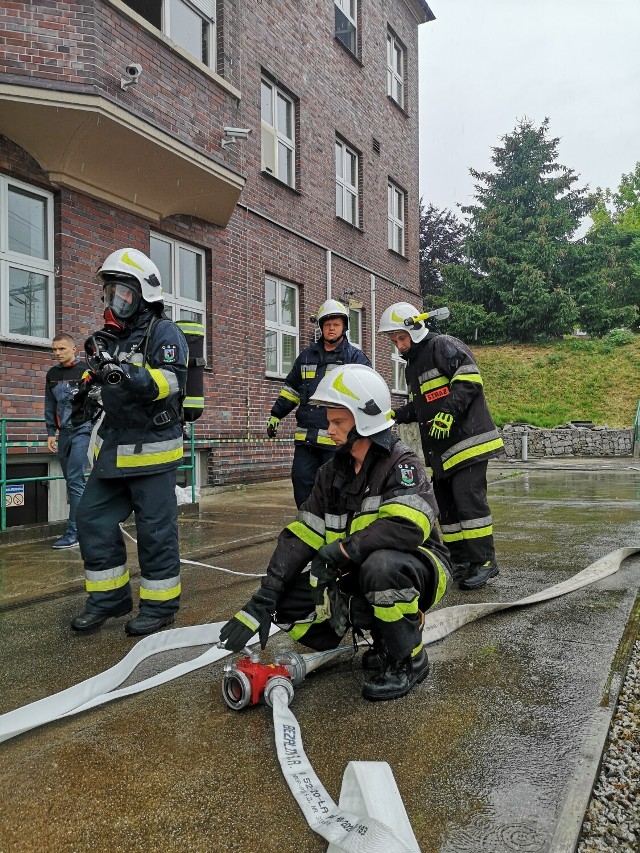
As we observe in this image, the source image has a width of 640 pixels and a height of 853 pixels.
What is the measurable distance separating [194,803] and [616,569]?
3.72 metres

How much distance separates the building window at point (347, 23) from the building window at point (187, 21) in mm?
4924

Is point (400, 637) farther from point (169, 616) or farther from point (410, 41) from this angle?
point (410, 41)

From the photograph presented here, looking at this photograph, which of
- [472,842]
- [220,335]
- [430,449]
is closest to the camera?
[472,842]

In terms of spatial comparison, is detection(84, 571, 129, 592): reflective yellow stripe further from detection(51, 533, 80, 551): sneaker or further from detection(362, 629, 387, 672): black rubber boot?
detection(51, 533, 80, 551): sneaker

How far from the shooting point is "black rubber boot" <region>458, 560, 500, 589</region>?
4520 millimetres

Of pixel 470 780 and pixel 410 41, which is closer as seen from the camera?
pixel 470 780

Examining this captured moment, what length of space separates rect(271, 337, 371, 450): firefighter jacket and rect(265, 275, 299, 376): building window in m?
5.85

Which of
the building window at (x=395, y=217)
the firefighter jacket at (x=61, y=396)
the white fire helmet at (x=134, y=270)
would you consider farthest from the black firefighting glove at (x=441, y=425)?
the building window at (x=395, y=217)

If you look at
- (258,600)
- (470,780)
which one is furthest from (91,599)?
(470,780)

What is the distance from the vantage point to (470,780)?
6.83 ft

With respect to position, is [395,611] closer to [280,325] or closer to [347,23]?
[280,325]

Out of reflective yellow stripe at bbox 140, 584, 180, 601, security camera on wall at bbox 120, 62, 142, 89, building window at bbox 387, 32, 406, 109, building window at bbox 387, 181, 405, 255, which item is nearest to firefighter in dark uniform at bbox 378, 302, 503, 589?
reflective yellow stripe at bbox 140, 584, 180, 601

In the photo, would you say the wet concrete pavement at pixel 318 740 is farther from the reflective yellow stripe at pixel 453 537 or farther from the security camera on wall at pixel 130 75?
the security camera on wall at pixel 130 75

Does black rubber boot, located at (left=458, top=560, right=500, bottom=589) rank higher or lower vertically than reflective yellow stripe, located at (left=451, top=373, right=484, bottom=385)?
lower
